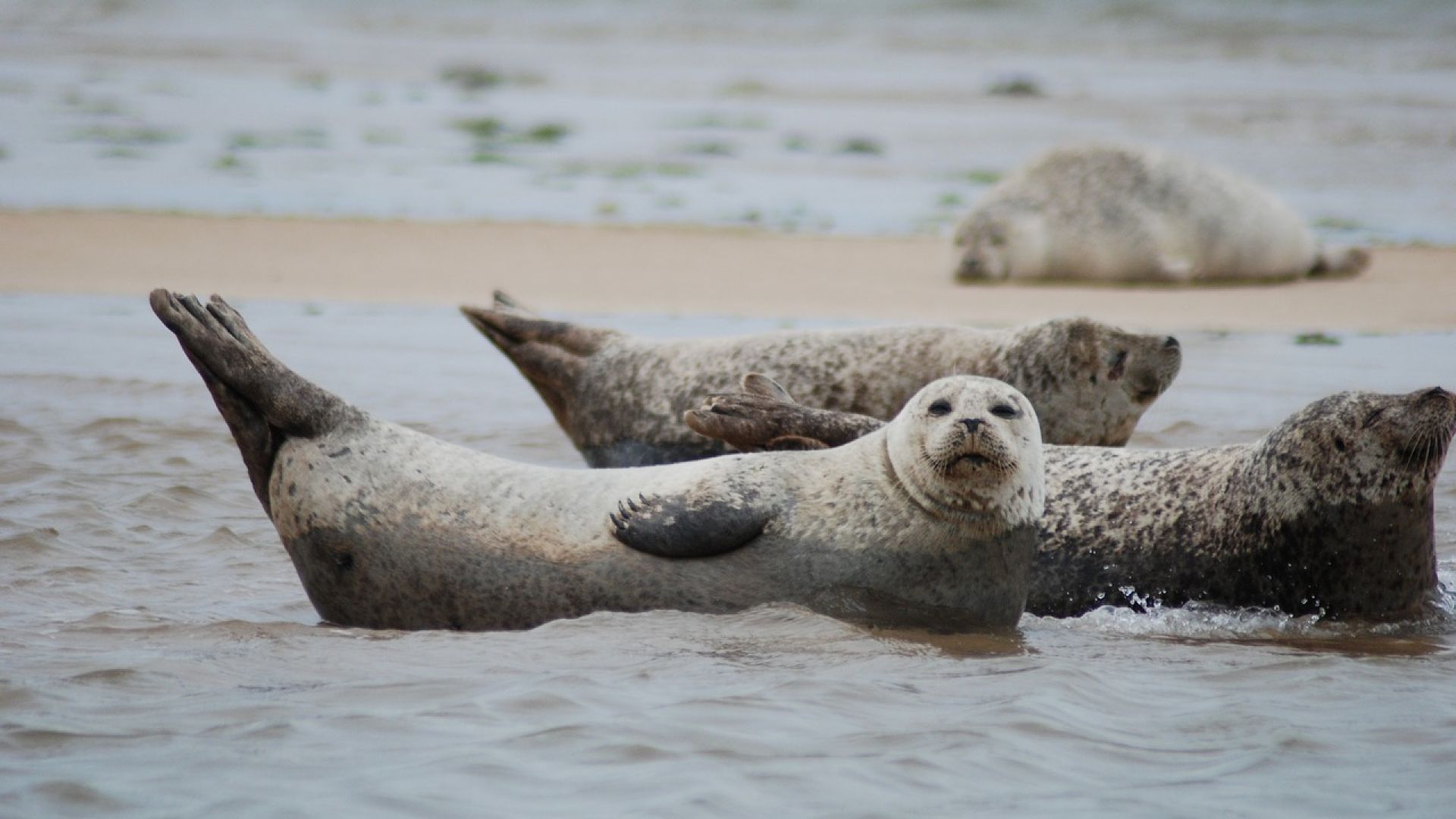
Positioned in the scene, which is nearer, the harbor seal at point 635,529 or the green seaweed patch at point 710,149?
the harbor seal at point 635,529

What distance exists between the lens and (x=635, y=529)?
4.53m

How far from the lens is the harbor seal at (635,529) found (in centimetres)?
459

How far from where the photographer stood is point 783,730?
381 centimetres

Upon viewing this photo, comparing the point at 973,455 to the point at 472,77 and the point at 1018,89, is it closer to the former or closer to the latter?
the point at 1018,89

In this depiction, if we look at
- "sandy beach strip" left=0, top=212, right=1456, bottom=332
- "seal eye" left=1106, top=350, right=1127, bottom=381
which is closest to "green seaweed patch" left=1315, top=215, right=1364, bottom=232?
"sandy beach strip" left=0, top=212, right=1456, bottom=332

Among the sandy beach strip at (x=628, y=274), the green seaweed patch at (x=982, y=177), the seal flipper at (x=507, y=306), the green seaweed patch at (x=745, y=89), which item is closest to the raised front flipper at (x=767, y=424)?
the seal flipper at (x=507, y=306)

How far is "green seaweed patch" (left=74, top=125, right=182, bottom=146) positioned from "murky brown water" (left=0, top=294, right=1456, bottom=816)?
1454 cm

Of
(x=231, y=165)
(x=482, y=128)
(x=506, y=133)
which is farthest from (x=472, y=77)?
(x=231, y=165)

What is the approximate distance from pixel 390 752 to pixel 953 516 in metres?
1.63

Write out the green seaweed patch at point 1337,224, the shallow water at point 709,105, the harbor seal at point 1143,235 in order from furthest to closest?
the shallow water at point 709,105 → the green seaweed patch at point 1337,224 → the harbor seal at point 1143,235

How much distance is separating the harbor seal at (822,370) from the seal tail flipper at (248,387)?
203 centimetres

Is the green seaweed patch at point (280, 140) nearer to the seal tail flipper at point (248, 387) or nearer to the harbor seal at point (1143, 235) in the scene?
the harbor seal at point (1143, 235)

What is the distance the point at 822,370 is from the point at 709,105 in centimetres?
2057

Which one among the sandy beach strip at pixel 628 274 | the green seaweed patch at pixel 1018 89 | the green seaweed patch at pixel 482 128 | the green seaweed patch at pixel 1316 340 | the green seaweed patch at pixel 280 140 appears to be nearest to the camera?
the green seaweed patch at pixel 1316 340
